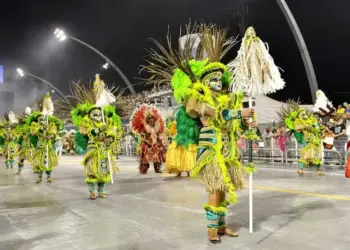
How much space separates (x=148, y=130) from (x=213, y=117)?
849cm

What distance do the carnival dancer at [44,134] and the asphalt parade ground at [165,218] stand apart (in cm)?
109

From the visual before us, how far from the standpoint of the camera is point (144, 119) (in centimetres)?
1334

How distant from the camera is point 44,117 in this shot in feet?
37.8

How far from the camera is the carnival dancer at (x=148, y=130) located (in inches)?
525

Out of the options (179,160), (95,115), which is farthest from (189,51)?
(179,160)

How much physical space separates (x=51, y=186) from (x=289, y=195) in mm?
6019

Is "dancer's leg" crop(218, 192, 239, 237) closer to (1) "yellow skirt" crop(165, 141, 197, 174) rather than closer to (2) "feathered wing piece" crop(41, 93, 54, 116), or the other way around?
(1) "yellow skirt" crop(165, 141, 197, 174)

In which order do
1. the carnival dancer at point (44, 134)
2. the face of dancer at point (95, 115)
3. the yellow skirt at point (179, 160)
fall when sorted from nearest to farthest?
the face of dancer at point (95, 115) < the carnival dancer at point (44, 134) < the yellow skirt at point (179, 160)

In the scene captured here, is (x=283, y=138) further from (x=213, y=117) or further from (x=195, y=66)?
(x=213, y=117)

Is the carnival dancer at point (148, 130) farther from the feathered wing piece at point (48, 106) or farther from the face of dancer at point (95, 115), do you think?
the face of dancer at point (95, 115)

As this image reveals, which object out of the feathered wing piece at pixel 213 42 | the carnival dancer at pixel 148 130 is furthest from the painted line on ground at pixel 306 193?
the carnival dancer at pixel 148 130

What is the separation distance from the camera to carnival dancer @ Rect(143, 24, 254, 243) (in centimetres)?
484

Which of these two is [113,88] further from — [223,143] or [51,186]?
[223,143]

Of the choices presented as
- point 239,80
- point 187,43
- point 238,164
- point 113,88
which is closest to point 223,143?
point 238,164
